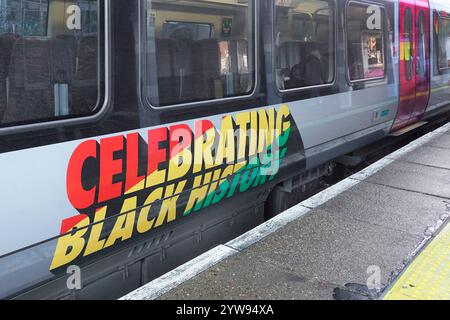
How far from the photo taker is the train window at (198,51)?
279cm

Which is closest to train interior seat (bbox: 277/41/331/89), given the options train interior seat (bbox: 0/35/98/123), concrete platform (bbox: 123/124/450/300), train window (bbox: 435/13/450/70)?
concrete platform (bbox: 123/124/450/300)

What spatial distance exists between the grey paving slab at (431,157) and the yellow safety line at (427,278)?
2.37m

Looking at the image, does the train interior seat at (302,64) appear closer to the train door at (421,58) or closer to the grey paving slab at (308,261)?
the grey paving slab at (308,261)

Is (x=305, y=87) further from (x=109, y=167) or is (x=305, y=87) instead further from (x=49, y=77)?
(x=49, y=77)

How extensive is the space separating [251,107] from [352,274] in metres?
1.46

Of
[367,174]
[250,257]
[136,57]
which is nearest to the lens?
[136,57]

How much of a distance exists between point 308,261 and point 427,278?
683mm

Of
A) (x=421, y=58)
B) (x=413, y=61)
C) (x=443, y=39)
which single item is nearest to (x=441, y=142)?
(x=413, y=61)

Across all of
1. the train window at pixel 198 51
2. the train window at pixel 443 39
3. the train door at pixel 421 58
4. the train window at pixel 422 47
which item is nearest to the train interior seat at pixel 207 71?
the train window at pixel 198 51

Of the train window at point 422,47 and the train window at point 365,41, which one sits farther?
the train window at point 422,47

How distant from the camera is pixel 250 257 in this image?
9.52 feet

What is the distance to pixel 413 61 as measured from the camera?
23.4 feet
